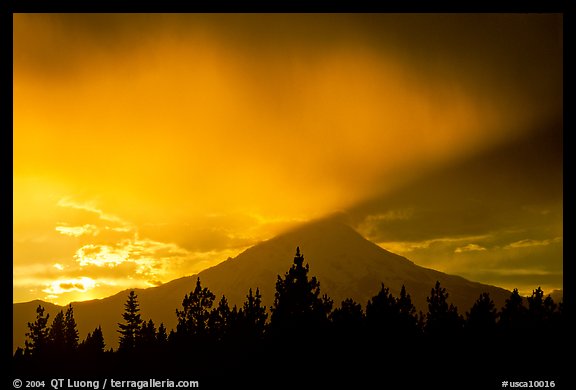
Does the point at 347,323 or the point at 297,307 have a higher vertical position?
the point at 297,307

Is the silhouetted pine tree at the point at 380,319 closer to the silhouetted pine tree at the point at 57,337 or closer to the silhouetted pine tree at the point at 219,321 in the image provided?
the silhouetted pine tree at the point at 219,321

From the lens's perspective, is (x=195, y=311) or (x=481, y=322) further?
(x=195, y=311)

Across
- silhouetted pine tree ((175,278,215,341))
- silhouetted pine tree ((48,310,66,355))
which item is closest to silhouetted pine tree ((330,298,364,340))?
silhouetted pine tree ((175,278,215,341))

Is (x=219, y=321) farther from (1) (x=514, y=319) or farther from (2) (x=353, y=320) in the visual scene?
(1) (x=514, y=319)

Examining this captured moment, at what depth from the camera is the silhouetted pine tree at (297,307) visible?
45.8 metres

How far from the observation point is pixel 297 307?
48.2 metres

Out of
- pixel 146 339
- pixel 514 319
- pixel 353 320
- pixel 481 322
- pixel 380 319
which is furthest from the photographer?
pixel 146 339

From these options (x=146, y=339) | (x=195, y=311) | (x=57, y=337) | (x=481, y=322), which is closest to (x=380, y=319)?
(x=481, y=322)

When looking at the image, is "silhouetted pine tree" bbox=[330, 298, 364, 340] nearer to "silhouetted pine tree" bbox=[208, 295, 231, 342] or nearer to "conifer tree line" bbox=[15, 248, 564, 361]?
"conifer tree line" bbox=[15, 248, 564, 361]

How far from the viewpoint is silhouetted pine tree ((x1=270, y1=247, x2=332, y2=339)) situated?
150 ft

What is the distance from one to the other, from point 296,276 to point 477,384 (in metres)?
18.2
